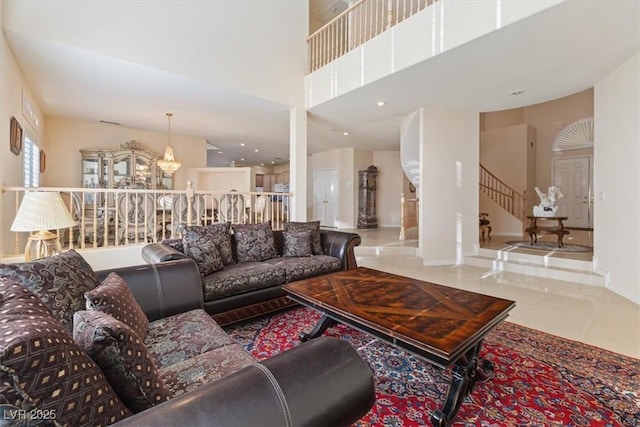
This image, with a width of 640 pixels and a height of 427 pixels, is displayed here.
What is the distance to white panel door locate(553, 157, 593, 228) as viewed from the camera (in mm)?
7051

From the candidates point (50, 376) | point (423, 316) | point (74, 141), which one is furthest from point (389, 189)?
point (50, 376)

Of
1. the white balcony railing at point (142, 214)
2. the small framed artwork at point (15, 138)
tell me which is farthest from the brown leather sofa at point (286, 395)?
the small framed artwork at point (15, 138)

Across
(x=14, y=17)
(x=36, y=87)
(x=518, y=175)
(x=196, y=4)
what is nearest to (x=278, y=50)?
(x=196, y=4)

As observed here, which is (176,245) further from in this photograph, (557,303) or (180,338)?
(557,303)

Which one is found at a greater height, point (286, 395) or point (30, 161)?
point (30, 161)

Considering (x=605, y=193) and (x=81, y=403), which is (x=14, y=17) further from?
(x=605, y=193)

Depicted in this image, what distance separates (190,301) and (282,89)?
12.6ft

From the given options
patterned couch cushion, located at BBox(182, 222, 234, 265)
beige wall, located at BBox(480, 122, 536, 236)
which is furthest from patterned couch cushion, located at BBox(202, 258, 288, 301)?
beige wall, located at BBox(480, 122, 536, 236)

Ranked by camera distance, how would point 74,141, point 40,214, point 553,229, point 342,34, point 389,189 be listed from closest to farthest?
1. point 40,214
2. point 342,34
3. point 553,229
4. point 74,141
5. point 389,189

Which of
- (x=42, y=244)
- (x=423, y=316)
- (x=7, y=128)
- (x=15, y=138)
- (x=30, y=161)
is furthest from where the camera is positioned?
(x=30, y=161)

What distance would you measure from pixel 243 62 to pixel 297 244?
9.49 ft

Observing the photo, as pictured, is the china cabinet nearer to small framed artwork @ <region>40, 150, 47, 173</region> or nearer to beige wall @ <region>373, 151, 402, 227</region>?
small framed artwork @ <region>40, 150, 47, 173</region>

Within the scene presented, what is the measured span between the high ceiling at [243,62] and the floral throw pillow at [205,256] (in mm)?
2433

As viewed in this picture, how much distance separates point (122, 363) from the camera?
83cm
